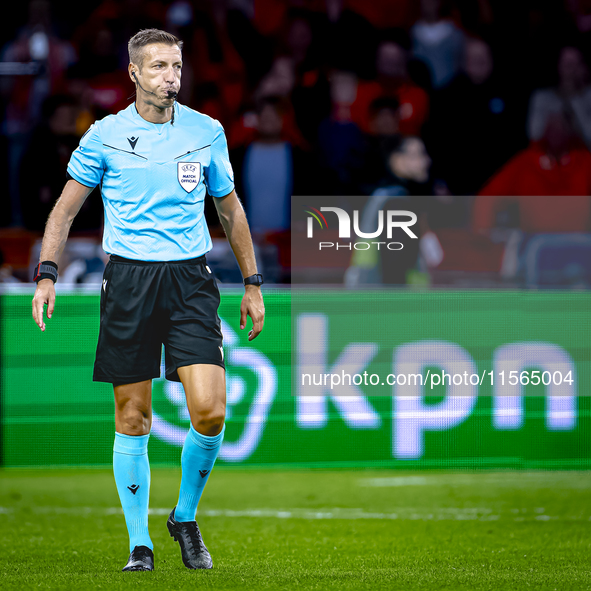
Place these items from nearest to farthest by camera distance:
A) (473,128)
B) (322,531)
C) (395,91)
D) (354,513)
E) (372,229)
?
(322,531) < (354,513) < (372,229) < (473,128) < (395,91)

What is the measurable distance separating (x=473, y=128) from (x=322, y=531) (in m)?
4.98

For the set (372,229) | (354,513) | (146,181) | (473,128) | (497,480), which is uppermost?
(473,128)

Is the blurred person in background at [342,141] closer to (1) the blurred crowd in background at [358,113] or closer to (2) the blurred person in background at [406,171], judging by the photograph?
(1) the blurred crowd in background at [358,113]

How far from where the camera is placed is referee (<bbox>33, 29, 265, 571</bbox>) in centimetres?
385

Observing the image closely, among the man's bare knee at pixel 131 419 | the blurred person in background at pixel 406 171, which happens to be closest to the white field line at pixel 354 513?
the man's bare knee at pixel 131 419

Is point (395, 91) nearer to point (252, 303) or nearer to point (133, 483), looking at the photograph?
point (252, 303)

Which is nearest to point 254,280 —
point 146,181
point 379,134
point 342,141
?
point 146,181

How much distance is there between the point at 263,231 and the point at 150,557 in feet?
13.6

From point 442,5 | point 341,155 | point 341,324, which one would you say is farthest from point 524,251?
point 442,5

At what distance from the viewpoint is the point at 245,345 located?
20.0 ft

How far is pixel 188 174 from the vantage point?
3.90m

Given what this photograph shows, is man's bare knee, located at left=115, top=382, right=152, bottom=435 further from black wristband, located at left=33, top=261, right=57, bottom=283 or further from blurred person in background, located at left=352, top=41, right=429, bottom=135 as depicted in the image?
blurred person in background, located at left=352, top=41, right=429, bottom=135

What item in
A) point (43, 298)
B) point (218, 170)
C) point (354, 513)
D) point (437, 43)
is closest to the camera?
point (43, 298)

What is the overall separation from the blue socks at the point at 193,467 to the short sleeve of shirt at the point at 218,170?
987 millimetres
